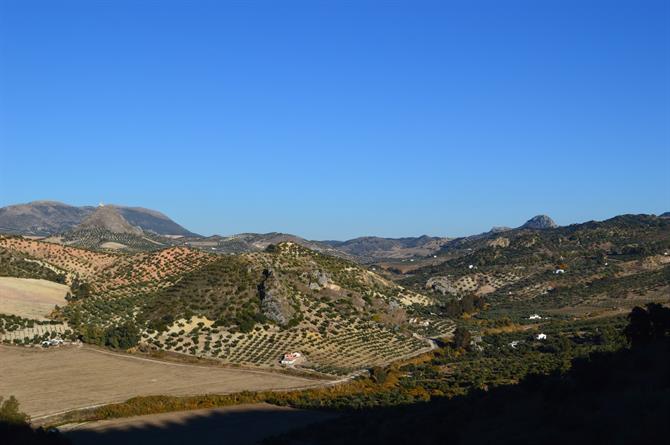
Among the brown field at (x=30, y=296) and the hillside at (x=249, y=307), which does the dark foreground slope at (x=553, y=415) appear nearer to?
the hillside at (x=249, y=307)

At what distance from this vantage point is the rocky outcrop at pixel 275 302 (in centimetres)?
7750

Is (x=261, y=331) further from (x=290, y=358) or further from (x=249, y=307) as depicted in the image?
(x=290, y=358)

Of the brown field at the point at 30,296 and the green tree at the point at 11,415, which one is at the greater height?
the brown field at the point at 30,296

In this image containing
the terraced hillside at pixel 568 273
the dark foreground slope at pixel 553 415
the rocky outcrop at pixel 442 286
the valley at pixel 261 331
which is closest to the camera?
the dark foreground slope at pixel 553 415

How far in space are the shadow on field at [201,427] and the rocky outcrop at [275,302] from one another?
30947 mm

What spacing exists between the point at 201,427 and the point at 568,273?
114 meters

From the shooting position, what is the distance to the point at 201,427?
41.1m

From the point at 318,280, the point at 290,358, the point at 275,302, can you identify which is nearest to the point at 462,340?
the point at 290,358

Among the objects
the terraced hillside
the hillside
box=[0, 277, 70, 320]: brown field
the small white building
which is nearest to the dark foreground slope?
the small white building

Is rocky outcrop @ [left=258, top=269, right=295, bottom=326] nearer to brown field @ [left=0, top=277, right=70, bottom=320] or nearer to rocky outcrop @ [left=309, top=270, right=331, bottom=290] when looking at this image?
rocky outcrop @ [left=309, top=270, right=331, bottom=290]

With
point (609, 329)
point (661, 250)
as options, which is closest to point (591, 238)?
point (661, 250)

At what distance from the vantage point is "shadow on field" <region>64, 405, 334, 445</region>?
3791 cm

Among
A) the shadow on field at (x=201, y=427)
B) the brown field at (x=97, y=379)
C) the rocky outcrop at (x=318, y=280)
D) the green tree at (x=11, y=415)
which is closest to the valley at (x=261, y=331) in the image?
the brown field at (x=97, y=379)

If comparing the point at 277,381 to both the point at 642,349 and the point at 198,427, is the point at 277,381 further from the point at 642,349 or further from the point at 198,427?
the point at 642,349
